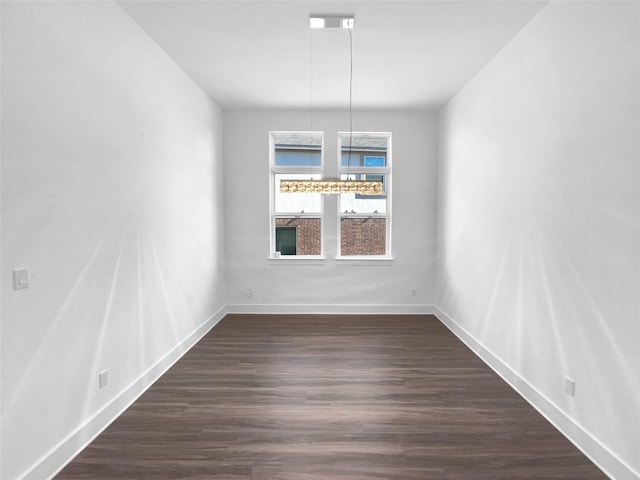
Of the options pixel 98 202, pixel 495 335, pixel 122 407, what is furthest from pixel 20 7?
pixel 495 335

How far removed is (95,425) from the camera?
247 cm

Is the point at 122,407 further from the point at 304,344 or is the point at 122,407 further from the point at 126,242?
the point at 304,344

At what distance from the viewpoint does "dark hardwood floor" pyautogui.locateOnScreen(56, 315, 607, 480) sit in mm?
2141

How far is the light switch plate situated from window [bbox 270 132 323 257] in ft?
12.8

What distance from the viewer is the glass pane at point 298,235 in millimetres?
5773

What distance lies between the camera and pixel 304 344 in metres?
4.28

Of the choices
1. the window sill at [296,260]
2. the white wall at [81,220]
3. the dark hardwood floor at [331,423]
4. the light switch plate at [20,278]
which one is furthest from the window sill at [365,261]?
the light switch plate at [20,278]

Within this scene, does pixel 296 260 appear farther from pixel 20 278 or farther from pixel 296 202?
pixel 20 278

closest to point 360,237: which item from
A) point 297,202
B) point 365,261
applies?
point 365,261

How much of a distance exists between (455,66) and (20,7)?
3570mm

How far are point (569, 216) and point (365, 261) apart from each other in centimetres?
334

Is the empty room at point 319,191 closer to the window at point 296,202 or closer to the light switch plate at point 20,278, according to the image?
Answer: the light switch plate at point 20,278

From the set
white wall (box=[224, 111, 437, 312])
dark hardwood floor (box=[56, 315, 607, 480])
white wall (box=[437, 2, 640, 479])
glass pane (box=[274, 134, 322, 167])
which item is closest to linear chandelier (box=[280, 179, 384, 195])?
white wall (box=[437, 2, 640, 479])

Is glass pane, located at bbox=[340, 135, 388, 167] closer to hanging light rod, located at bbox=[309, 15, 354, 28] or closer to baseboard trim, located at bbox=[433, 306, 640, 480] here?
hanging light rod, located at bbox=[309, 15, 354, 28]
